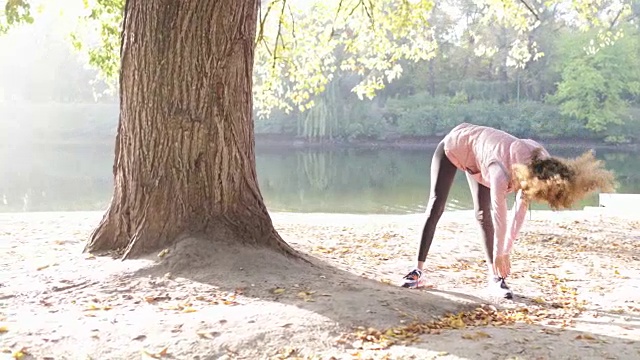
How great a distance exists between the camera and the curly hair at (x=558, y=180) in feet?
14.4

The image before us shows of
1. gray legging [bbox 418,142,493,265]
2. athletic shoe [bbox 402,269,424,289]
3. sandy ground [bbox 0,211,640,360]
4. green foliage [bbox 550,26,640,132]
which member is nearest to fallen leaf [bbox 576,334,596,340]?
sandy ground [bbox 0,211,640,360]

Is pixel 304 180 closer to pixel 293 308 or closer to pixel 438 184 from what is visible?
pixel 438 184

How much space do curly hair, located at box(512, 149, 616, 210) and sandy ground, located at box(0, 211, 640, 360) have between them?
80cm

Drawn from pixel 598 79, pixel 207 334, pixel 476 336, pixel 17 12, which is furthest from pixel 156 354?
pixel 598 79

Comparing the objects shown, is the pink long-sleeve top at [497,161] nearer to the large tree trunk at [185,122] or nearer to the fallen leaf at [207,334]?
the large tree trunk at [185,122]

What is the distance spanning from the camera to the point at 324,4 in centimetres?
1162

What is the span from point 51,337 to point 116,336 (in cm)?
34

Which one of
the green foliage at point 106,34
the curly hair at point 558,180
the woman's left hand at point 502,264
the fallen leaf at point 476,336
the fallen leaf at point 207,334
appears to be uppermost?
the green foliage at point 106,34

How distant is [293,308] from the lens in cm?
423

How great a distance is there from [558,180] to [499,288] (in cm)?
116

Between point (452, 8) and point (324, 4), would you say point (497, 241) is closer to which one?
point (324, 4)

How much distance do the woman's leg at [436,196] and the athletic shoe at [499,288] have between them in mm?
542

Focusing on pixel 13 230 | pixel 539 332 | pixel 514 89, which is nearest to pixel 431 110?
pixel 514 89

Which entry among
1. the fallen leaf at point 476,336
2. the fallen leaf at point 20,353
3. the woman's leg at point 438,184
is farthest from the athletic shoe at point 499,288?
the fallen leaf at point 20,353
